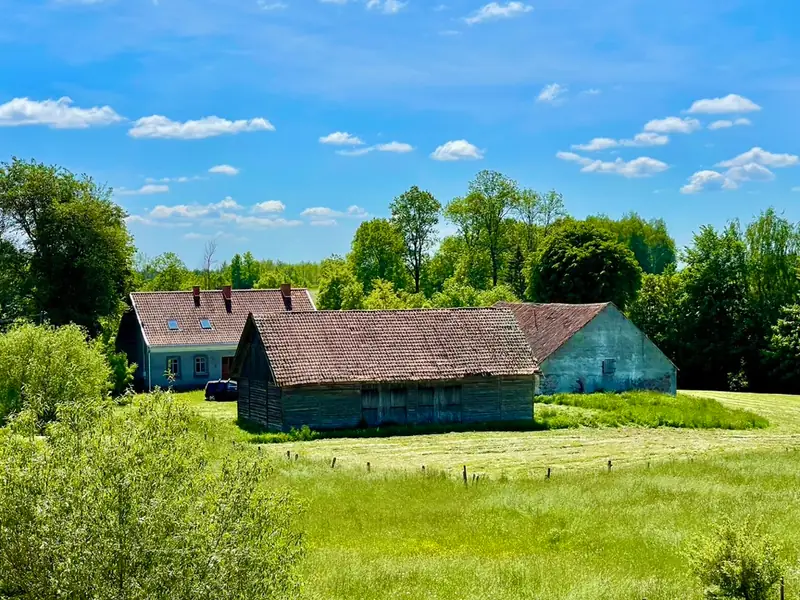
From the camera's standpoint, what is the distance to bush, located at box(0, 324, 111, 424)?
31.0m

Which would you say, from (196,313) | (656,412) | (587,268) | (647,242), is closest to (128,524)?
(656,412)

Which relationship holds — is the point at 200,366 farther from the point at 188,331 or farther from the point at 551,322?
the point at 551,322

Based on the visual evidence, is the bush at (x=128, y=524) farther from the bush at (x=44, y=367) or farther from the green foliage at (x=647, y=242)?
the green foliage at (x=647, y=242)

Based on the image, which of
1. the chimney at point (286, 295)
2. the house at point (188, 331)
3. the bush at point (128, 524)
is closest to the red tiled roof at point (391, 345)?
the house at point (188, 331)

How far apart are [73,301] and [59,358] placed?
99.2 feet

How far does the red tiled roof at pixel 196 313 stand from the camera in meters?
58.8

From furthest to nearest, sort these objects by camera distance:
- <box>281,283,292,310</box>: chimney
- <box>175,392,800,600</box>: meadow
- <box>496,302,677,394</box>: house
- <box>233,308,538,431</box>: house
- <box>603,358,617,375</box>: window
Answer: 1. <box>281,283,292,310</box>: chimney
2. <box>603,358,617,375</box>: window
3. <box>496,302,677,394</box>: house
4. <box>233,308,538,431</box>: house
5. <box>175,392,800,600</box>: meadow

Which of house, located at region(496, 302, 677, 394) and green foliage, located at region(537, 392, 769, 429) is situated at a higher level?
house, located at region(496, 302, 677, 394)

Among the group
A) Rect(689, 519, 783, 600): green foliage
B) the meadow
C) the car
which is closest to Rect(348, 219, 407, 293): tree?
the car

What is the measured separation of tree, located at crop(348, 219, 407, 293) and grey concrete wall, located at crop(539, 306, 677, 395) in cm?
3785

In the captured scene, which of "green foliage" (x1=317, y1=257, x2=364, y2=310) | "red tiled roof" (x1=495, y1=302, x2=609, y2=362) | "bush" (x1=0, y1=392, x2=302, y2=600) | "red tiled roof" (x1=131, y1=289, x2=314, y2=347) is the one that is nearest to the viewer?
"bush" (x1=0, y1=392, x2=302, y2=600)

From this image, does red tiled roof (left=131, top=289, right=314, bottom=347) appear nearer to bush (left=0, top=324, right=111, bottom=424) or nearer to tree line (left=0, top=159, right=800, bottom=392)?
tree line (left=0, top=159, right=800, bottom=392)

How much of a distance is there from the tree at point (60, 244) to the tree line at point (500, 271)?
0.08 m

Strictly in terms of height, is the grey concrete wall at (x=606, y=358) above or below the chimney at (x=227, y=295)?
below
